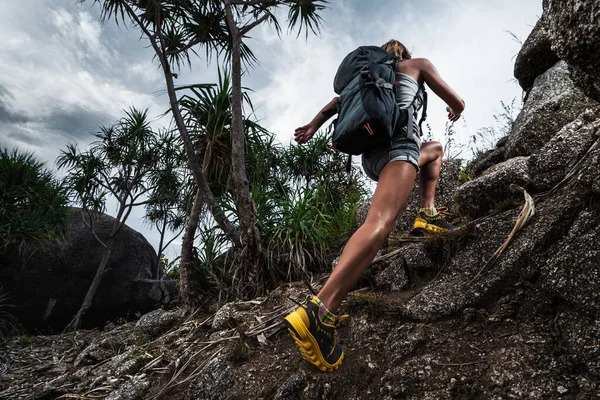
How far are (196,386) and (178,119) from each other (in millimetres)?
3127

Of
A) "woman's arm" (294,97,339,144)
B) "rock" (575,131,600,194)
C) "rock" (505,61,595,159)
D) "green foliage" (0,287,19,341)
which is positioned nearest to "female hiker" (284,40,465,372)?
"woman's arm" (294,97,339,144)

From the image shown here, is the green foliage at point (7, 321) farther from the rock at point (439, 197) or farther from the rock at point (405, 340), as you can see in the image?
the rock at point (405, 340)

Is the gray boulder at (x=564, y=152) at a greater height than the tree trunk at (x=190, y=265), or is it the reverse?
the tree trunk at (x=190, y=265)

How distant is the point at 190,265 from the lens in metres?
4.66

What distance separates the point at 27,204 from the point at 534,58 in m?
7.05

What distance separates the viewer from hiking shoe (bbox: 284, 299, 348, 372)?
1.76 metres

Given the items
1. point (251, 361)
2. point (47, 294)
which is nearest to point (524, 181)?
point (251, 361)

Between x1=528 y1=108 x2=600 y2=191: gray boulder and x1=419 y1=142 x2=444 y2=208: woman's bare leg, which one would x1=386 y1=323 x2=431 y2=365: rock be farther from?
x1=528 y1=108 x2=600 y2=191: gray boulder

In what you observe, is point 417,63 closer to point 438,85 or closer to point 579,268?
point 438,85

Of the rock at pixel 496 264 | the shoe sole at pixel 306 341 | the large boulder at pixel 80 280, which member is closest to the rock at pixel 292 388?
the shoe sole at pixel 306 341

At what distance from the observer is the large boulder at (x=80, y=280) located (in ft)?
25.0

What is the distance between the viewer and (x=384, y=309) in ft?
7.76

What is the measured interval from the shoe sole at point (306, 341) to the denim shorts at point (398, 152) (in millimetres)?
856

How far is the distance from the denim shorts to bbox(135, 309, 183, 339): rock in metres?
3.00
